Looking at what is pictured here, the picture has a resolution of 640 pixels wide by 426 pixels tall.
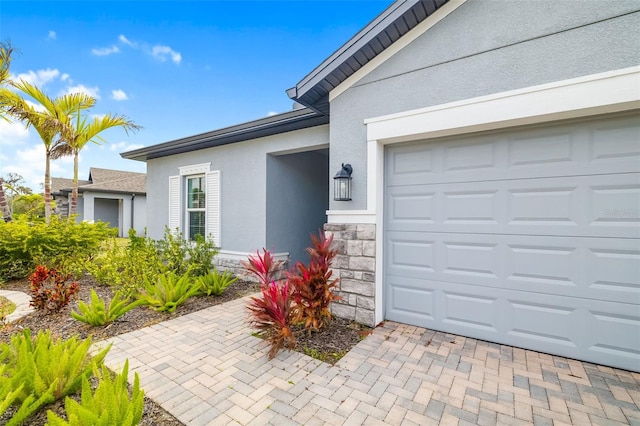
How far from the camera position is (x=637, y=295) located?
2674 millimetres

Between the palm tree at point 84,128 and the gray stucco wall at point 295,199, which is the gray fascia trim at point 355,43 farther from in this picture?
the palm tree at point 84,128

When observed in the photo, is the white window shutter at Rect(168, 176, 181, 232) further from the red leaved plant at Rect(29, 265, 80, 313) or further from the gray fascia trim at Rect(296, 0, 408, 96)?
the gray fascia trim at Rect(296, 0, 408, 96)

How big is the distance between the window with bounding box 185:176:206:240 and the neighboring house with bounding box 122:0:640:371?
388 centimetres

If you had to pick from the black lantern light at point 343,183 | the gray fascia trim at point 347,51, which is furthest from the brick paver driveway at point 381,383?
the gray fascia trim at point 347,51

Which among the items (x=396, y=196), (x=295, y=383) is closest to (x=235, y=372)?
(x=295, y=383)

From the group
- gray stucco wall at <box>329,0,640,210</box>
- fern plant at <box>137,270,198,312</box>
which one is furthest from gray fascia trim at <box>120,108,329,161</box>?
fern plant at <box>137,270,198,312</box>

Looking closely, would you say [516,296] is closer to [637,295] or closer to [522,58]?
[637,295]

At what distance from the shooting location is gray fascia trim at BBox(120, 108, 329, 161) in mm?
5023

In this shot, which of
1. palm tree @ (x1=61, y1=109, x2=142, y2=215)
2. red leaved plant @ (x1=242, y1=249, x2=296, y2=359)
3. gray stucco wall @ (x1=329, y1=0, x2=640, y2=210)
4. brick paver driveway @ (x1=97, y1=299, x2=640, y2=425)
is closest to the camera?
brick paver driveway @ (x1=97, y1=299, x2=640, y2=425)

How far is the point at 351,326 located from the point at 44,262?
7226 millimetres

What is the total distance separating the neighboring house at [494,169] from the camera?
2727 millimetres

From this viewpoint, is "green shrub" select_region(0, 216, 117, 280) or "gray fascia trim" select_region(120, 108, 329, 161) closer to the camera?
"gray fascia trim" select_region(120, 108, 329, 161)

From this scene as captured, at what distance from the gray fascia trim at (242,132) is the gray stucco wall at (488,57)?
1.01 m

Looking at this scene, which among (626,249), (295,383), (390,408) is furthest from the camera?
(626,249)
